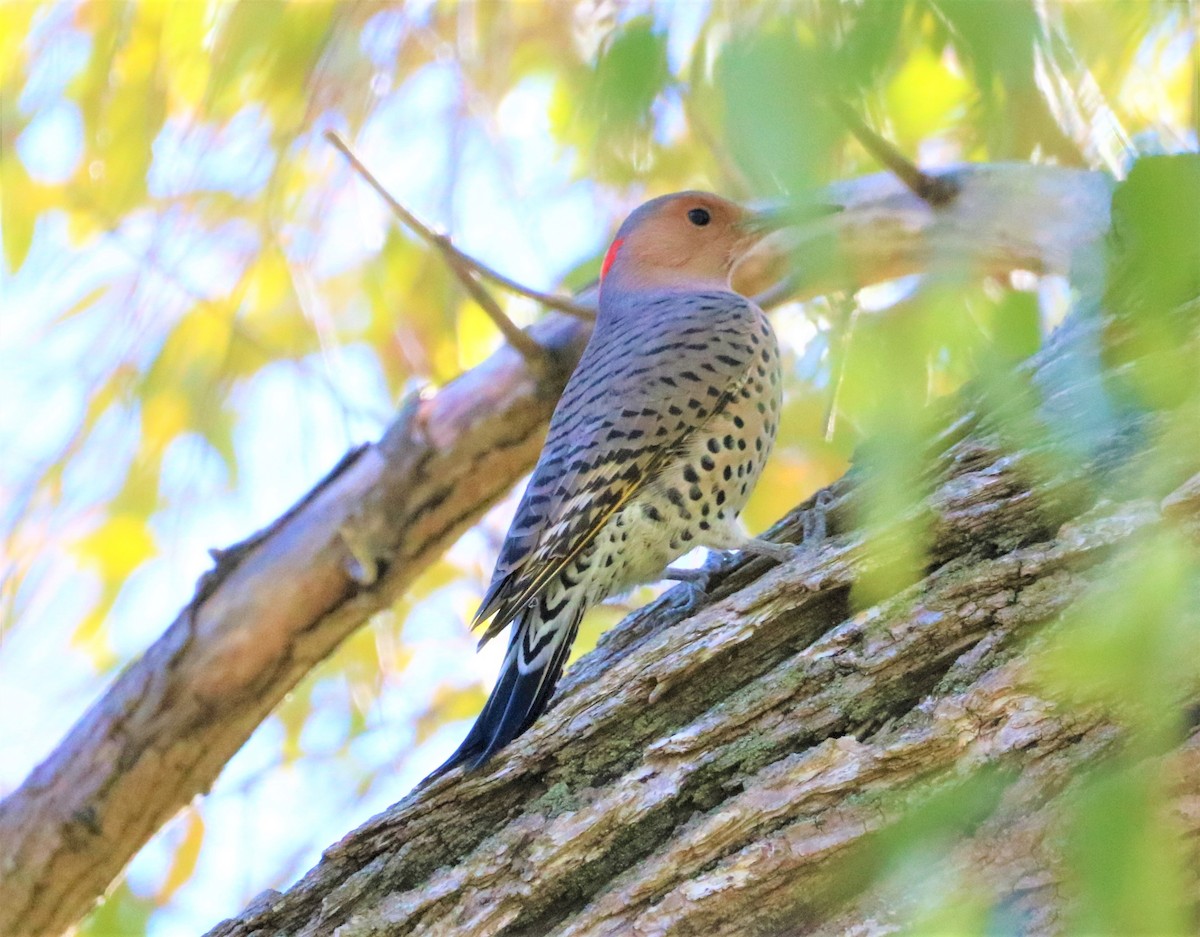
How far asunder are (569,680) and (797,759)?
0.67 m

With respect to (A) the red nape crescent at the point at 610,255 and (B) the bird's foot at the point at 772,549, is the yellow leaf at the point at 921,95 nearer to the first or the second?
(B) the bird's foot at the point at 772,549

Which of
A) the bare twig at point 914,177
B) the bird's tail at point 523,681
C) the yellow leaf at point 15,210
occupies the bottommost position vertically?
the bird's tail at point 523,681

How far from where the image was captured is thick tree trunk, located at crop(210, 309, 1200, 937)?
1615mm

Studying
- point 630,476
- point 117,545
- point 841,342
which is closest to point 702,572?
point 630,476

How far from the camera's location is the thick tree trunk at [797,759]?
162 centimetres

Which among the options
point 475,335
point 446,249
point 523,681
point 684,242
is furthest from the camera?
point 475,335

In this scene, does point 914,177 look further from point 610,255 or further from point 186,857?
point 186,857

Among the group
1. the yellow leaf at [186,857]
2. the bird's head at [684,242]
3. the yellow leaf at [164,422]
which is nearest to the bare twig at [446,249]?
the bird's head at [684,242]

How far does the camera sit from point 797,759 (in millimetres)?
1765

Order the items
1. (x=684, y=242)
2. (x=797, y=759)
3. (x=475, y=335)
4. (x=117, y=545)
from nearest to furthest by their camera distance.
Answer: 1. (x=797, y=759)
2. (x=117, y=545)
3. (x=684, y=242)
4. (x=475, y=335)

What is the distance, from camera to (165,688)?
11.1 ft

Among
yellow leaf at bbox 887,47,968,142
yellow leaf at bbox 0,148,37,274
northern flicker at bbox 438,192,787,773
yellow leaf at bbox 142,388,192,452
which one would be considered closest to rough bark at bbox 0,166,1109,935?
northern flicker at bbox 438,192,787,773

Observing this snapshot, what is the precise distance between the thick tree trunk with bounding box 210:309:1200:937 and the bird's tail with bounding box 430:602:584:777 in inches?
2.6

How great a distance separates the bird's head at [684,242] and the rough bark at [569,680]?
24cm
